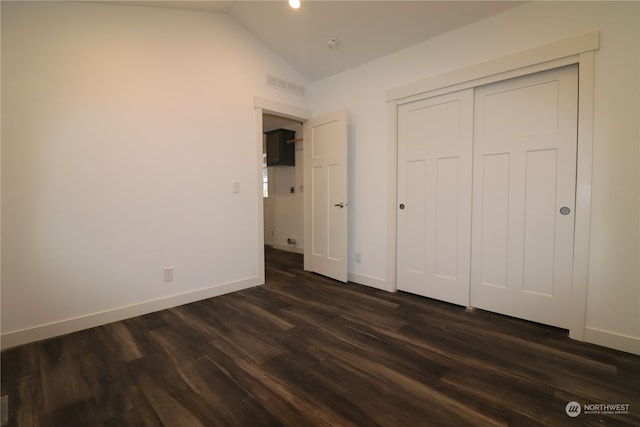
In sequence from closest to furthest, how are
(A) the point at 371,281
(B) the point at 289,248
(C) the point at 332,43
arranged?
1. (C) the point at 332,43
2. (A) the point at 371,281
3. (B) the point at 289,248

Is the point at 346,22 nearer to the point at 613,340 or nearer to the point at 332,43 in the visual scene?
the point at 332,43

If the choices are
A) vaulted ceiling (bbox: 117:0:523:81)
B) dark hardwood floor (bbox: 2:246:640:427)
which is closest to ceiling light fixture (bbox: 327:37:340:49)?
vaulted ceiling (bbox: 117:0:523:81)

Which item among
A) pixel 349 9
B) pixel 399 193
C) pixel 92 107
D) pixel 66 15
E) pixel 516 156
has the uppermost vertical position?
pixel 349 9

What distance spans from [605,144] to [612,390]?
156 centimetres

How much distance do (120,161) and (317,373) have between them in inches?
91.7

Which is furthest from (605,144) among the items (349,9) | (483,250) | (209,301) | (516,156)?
(209,301)

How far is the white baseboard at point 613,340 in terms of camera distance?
1.86 meters

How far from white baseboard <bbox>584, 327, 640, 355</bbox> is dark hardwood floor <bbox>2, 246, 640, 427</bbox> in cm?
7

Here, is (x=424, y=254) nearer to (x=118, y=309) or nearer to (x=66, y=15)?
(x=118, y=309)

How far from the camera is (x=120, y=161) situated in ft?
7.81

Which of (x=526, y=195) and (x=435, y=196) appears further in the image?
(x=435, y=196)

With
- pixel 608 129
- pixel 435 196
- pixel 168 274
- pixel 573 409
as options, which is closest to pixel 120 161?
pixel 168 274

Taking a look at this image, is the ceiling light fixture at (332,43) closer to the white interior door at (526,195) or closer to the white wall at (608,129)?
the white wall at (608,129)

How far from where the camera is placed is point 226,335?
2.12m
